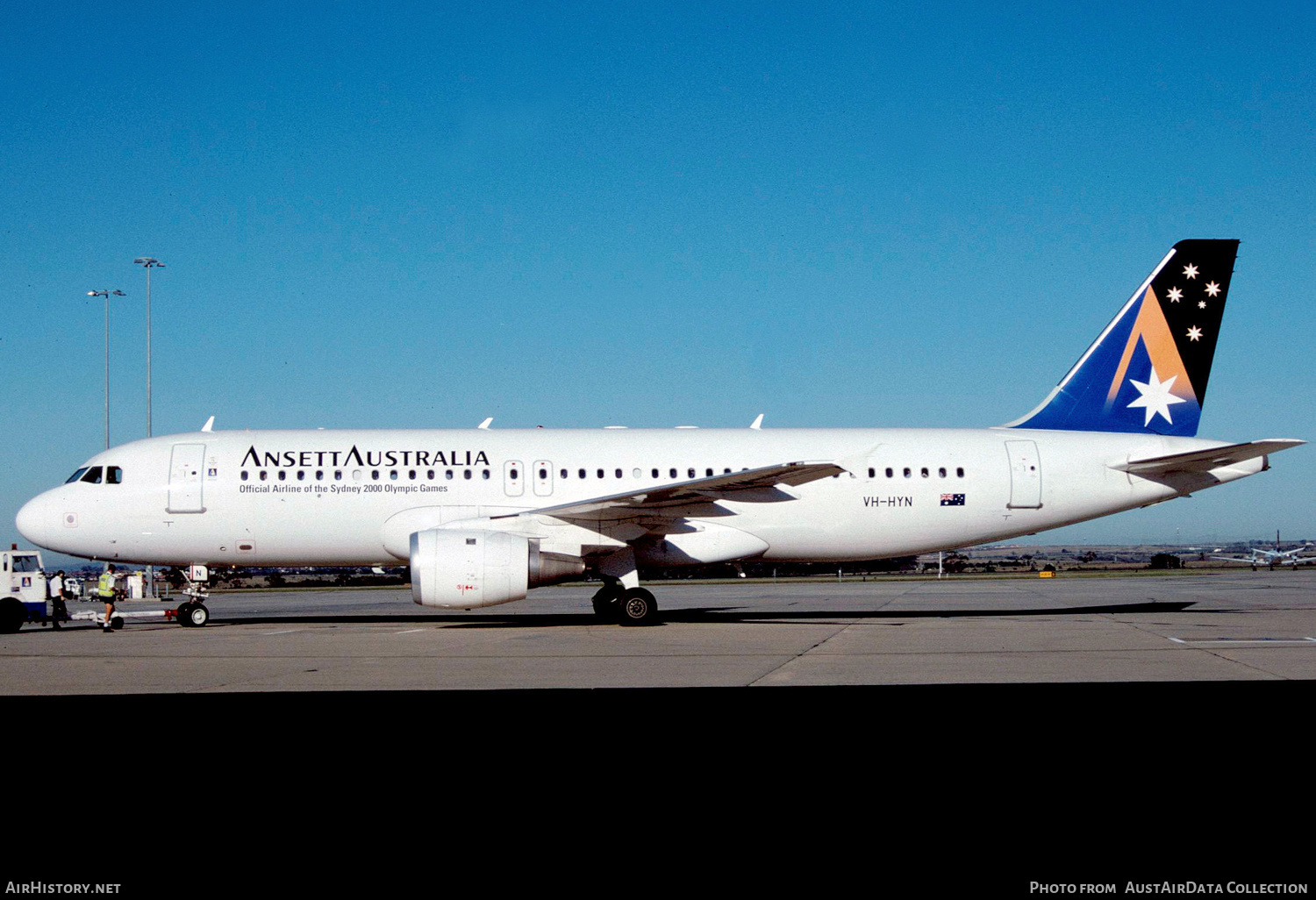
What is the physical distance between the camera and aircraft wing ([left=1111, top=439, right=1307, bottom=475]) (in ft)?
58.0

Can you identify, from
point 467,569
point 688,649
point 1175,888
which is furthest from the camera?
point 467,569

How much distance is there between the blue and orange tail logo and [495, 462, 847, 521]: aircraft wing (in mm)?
6483

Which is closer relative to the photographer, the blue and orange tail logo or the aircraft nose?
the aircraft nose

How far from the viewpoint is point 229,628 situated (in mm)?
18906

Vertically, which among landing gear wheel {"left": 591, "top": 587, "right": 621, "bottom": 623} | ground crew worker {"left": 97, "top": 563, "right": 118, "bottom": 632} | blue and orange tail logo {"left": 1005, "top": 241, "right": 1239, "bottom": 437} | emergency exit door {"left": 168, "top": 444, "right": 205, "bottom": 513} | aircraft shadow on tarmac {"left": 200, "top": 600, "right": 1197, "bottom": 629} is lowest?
aircraft shadow on tarmac {"left": 200, "top": 600, "right": 1197, "bottom": 629}

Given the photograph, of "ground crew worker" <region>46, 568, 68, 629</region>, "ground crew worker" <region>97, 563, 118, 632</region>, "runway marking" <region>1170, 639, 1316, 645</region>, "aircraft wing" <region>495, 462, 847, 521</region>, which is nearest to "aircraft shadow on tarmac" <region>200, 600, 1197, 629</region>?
"ground crew worker" <region>97, 563, 118, 632</region>

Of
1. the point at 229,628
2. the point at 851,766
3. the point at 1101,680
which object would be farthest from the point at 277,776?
the point at 229,628

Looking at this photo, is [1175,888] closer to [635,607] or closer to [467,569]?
[467,569]

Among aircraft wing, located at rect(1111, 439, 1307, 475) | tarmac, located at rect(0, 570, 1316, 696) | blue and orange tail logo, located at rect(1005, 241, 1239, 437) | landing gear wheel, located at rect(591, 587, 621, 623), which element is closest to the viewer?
tarmac, located at rect(0, 570, 1316, 696)

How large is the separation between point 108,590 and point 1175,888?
1976cm

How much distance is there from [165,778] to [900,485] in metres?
15.5

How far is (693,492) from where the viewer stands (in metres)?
17.3

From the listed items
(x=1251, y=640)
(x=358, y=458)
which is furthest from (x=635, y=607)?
(x=1251, y=640)

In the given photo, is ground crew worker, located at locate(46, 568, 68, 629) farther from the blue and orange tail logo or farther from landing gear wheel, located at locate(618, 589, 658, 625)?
the blue and orange tail logo
